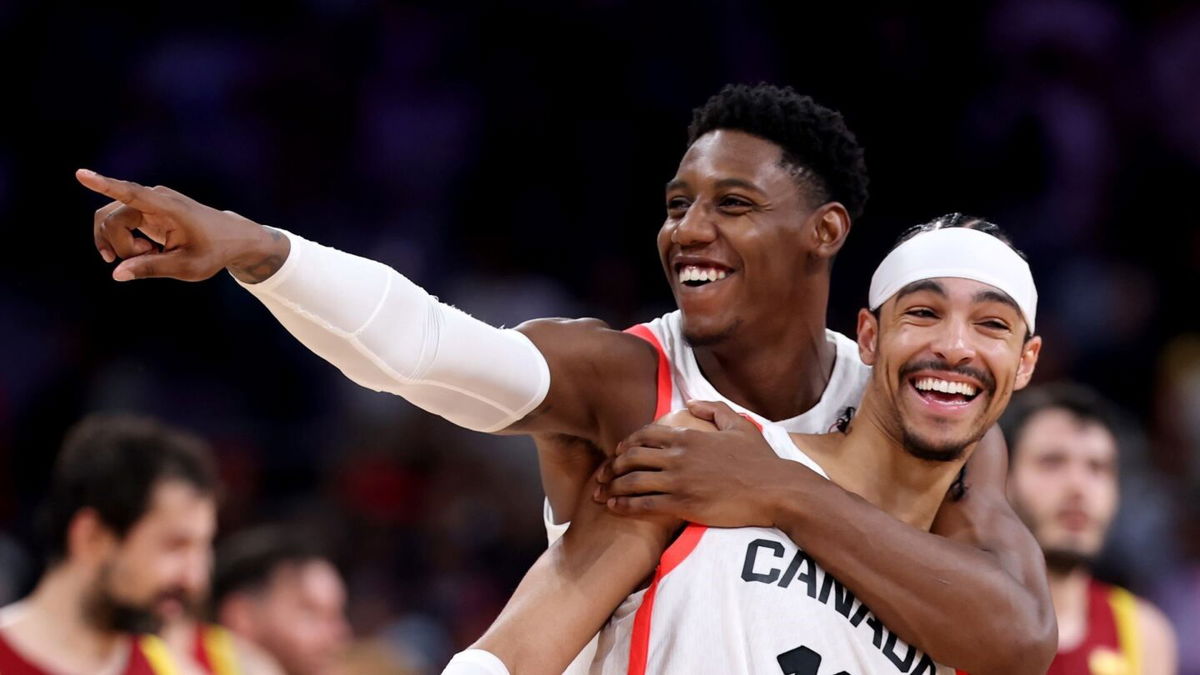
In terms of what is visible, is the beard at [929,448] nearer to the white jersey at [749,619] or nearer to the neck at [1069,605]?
the white jersey at [749,619]

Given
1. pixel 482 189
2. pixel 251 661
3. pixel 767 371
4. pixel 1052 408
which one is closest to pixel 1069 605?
pixel 1052 408

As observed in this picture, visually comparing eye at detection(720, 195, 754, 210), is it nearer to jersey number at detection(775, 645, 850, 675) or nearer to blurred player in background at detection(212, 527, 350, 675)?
jersey number at detection(775, 645, 850, 675)

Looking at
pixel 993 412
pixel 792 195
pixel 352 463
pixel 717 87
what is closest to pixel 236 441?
pixel 352 463

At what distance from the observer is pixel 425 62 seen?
340 inches

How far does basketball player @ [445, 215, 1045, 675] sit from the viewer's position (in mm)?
2934

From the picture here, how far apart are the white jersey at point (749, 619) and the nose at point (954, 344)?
478 mm

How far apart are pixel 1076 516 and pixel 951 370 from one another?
2403mm

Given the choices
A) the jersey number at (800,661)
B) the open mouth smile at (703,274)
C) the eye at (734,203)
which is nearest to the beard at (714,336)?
the open mouth smile at (703,274)

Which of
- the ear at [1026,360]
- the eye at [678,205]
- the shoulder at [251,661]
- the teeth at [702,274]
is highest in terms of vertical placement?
the ear at [1026,360]

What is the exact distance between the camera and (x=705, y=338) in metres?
3.59

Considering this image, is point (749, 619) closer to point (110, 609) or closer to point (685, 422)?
point (685, 422)

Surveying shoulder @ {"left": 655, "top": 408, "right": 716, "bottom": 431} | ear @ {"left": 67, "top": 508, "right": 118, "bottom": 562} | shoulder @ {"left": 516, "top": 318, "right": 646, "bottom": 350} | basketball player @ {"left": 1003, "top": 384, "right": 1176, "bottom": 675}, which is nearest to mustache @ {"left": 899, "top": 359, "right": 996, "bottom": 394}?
shoulder @ {"left": 655, "top": 408, "right": 716, "bottom": 431}

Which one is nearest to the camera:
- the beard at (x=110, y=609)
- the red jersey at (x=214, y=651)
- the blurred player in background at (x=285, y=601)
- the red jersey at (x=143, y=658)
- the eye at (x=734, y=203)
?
the eye at (x=734, y=203)

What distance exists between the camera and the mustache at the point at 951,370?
122 inches
